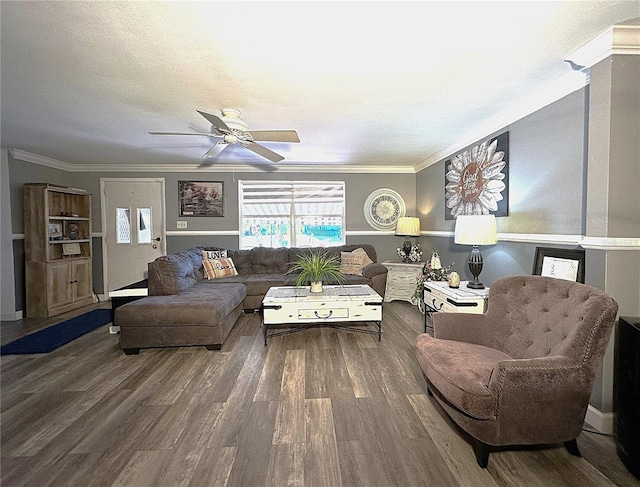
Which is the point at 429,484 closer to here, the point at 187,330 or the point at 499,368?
the point at 499,368

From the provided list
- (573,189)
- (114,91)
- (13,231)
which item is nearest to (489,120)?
(573,189)

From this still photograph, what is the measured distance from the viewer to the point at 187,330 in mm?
3107

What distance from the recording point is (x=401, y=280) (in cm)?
504

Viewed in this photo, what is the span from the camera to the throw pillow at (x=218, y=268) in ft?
15.4

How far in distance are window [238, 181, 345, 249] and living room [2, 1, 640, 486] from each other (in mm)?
638

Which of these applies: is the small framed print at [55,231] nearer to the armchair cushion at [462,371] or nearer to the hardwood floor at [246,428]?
the hardwood floor at [246,428]

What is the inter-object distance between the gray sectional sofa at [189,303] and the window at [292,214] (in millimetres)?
1154

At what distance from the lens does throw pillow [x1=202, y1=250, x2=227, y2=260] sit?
15.9 feet

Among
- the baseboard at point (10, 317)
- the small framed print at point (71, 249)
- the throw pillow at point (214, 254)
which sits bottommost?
the baseboard at point (10, 317)

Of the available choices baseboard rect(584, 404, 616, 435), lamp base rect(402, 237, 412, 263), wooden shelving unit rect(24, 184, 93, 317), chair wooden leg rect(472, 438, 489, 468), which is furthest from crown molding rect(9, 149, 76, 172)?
baseboard rect(584, 404, 616, 435)

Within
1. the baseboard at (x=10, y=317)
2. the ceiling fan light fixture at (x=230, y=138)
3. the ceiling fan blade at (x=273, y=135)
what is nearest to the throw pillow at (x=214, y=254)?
the ceiling fan light fixture at (x=230, y=138)

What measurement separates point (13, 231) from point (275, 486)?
5239mm

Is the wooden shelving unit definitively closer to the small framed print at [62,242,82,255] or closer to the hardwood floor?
the small framed print at [62,242,82,255]

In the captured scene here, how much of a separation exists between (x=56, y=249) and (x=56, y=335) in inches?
73.7
